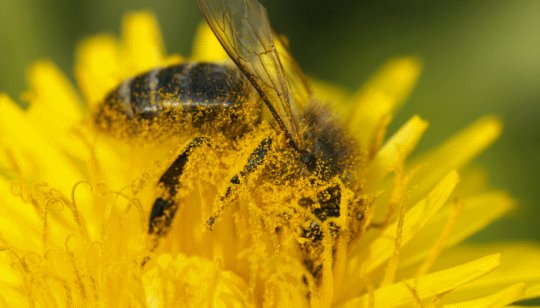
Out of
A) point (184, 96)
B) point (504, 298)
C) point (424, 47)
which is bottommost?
point (504, 298)

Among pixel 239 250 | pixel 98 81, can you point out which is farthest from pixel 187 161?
pixel 98 81

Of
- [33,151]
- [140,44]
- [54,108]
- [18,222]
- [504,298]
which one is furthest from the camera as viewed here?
[140,44]

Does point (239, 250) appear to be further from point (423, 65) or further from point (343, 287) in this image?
point (423, 65)

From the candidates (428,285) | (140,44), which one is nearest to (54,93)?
(140,44)

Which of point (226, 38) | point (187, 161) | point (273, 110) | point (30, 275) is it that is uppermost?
point (226, 38)

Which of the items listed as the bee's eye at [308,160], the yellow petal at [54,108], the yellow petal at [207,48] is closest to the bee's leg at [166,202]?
the bee's eye at [308,160]

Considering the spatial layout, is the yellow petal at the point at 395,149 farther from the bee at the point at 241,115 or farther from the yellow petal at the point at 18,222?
the yellow petal at the point at 18,222

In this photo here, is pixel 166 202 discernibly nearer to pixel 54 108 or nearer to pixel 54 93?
pixel 54 108
